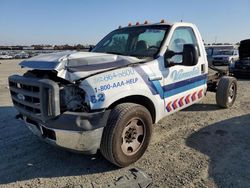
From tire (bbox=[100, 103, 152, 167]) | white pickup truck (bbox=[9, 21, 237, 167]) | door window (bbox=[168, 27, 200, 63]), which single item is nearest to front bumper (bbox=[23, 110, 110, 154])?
white pickup truck (bbox=[9, 21, 237, 167])

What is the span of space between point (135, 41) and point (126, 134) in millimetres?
1957

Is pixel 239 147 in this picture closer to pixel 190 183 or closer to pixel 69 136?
pixel 190 183

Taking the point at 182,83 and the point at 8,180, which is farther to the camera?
the point at 182,83

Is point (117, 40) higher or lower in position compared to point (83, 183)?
higher

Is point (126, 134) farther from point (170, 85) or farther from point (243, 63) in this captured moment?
point (243, 63)

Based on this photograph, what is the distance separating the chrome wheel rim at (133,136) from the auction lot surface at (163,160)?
0.81 feet

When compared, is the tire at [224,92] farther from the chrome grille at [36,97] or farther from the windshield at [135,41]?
the chrome grille at [36,97]

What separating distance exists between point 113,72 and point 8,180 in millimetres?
1979

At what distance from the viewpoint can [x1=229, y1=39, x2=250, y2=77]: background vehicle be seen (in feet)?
42.4

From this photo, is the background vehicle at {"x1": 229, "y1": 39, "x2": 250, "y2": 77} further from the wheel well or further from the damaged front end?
the damaged front end

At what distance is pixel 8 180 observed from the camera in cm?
349

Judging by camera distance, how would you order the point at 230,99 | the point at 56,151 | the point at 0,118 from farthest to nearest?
the point at 230,99 → the point at 0,118 → the point at 56,151

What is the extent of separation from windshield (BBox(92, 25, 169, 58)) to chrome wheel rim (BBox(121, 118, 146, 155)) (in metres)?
1.21

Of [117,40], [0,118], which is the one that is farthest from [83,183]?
[0,118]
